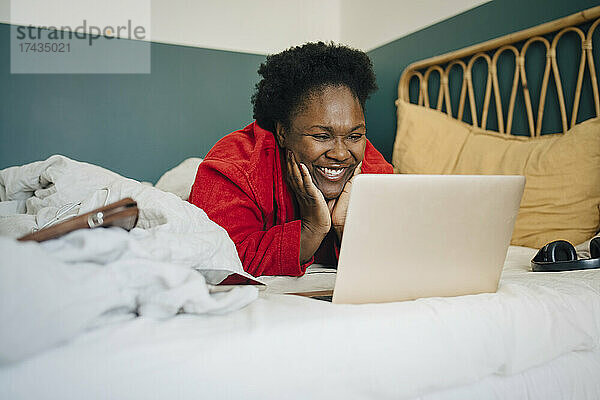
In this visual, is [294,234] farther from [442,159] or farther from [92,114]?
[92,114]

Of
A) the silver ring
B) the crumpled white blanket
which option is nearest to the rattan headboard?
the crumpled white blanket

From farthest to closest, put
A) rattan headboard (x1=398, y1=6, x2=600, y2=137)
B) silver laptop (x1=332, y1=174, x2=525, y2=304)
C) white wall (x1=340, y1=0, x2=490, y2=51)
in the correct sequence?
white wall (x1=340, y1=0, x2=490, y2=51) → rattan headboard (x1=398, y1=6, x2=600, y2=137) → silver laptop (x1=332, y1=174, x2=525, y2=304)

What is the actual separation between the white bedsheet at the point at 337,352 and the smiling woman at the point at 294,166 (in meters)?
0.36

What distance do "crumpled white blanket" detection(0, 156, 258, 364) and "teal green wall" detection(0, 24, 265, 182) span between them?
1.81 meters

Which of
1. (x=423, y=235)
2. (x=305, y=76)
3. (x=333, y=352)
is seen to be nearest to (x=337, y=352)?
(x=333, y=352)


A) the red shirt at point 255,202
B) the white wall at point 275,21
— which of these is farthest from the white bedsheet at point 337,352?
the white wall at point 275,21

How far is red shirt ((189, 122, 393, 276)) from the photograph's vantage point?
995 millimetres

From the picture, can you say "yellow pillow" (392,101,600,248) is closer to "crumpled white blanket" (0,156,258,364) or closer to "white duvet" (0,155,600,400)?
"white duvet" (0,155,600,400)

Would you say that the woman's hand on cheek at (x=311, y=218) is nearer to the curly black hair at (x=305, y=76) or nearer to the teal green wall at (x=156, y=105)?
the curly black hair at (x=305, y=76)

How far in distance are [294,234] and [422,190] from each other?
459 mm

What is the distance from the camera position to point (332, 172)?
3.75 feet

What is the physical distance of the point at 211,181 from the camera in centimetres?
107

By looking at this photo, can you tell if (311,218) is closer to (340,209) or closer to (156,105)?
(340,209)

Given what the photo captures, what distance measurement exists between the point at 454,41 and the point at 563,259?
1343mm
